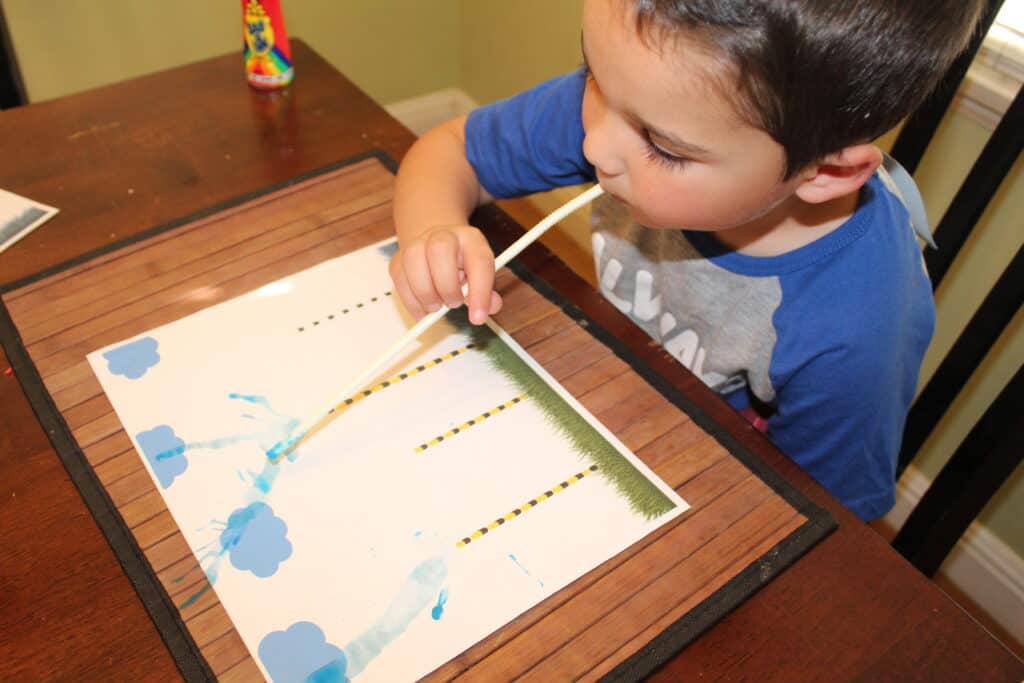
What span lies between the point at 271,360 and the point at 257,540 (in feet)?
0.52

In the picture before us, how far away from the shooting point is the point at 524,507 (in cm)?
56

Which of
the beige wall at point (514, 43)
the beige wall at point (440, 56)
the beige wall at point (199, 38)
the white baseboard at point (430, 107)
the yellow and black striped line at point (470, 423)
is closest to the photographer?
the yellow and black striped line at point (470, 423)

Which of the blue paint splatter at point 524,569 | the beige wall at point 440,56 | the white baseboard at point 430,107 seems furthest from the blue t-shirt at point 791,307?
the white baseboard at point 430,107

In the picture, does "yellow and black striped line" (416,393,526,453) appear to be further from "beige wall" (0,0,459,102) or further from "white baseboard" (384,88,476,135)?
"white baseboard" (384,88,476,135)

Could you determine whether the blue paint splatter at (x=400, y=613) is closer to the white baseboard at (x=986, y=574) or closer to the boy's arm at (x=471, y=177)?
the boy's arm at (x=471, y=177)

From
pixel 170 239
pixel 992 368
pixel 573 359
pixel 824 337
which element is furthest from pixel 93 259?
pixel 992 368

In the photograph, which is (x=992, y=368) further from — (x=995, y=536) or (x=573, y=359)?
(x=573, y=359)

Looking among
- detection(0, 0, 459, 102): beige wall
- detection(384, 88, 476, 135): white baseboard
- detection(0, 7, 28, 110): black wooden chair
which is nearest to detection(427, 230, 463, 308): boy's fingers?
detection(0, 7, 28, 110): black wooden chair

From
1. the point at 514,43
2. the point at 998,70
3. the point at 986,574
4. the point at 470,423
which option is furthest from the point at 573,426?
the point at 514,43

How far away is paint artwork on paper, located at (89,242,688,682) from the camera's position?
50 cm

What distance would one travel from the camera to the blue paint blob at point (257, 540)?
0.52 meters

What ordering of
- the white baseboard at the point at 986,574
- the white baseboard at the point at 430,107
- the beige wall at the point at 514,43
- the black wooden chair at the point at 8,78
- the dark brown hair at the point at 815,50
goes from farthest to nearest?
the white baseboard at the point at 430,107, the beige wall at the point at 514,43, the white baseboard at the point at 986,574, the black wooden chair at the point at 8,78, the dark brown hair at the point at 815,50

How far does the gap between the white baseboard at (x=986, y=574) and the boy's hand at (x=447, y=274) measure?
3.05 ft

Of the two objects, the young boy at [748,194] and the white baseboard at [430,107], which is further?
the white baseboard at [430,107]
